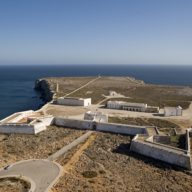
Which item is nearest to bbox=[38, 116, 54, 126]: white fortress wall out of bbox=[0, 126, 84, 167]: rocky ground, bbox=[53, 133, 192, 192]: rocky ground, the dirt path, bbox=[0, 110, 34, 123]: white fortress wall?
bbox=[0, 126, 84, 167]: rocky ground

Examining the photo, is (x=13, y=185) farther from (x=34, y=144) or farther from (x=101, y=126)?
(x=101, y=126)

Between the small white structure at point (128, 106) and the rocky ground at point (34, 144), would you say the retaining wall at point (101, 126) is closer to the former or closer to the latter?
the rocky ground at point (34, 144)

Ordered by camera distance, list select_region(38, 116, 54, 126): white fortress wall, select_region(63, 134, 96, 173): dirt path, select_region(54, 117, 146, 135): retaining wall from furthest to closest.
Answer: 1. select_region(38, 116, 54, 126): white fortress wall
2. select_region(54, 117, 146, 135): retaining wall
3. select_region(63, 134, 96, 173): dirt path

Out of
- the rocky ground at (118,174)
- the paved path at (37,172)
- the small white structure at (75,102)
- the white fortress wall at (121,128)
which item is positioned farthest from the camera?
the small white structure at (75,102)

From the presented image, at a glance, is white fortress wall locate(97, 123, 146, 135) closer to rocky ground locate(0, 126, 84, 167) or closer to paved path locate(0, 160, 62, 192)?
rocky ground locate(0, 126, 84, 167)

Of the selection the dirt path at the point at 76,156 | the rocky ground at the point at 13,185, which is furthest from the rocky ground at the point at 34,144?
the rocky ground at the point at 13,185
